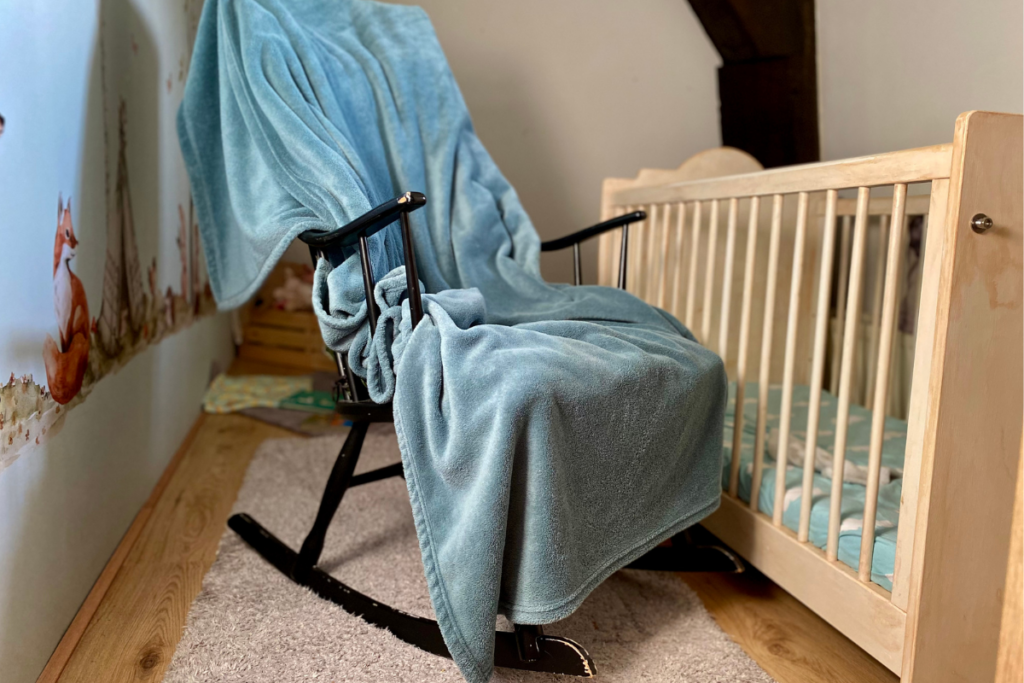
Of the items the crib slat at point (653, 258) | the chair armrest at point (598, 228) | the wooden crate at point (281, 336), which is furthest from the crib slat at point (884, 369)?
the wooden crate at point (281, 336)

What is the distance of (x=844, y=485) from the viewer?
118 cm

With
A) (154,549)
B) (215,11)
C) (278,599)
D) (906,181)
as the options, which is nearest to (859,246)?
(906,181)

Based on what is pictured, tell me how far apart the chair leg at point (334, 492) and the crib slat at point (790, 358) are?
2.17 ft

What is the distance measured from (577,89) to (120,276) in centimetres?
143

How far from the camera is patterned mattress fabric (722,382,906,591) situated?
3.26ft

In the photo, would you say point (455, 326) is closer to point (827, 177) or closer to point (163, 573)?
point (827, 177)

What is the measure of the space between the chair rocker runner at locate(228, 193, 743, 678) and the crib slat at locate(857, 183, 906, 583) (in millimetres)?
305

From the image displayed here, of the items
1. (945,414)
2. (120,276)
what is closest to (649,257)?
(945,414)

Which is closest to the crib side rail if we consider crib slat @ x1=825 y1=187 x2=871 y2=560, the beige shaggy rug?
crib slat @ x1=825 y1=187 x2=871 y2=560

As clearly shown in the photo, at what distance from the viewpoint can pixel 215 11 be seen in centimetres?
128

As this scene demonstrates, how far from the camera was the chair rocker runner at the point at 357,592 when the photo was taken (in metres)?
0.92

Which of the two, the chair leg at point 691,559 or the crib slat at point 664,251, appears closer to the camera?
the chair leg at point 691,559

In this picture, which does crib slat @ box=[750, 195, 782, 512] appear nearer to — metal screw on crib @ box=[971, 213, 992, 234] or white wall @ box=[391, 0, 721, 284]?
metal screw on crib @ box=[971, 213, 992, 234]

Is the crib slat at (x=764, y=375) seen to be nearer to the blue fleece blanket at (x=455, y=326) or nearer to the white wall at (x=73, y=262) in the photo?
the blue fleece blanket at (x=455, y=326)
